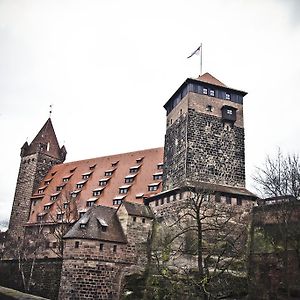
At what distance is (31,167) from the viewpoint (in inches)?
2218

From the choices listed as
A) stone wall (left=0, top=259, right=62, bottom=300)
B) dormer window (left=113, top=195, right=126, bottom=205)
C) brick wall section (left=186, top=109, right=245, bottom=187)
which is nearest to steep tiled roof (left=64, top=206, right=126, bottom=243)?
stone wall (left=0, top=259, right=62, bottom=300)

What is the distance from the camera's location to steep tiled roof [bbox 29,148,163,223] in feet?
138

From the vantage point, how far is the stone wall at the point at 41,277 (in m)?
32.8

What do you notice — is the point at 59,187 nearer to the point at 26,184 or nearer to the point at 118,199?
the point at 26,184

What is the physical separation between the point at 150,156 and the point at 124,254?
54.1 ft

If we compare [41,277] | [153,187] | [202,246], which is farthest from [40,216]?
[202,246]

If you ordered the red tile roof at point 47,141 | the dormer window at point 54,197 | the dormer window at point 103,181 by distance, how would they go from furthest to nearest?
1. the red tile roof at point 47,141
2. the dormer window at point 54,197
3. the dormer window at point 103,181

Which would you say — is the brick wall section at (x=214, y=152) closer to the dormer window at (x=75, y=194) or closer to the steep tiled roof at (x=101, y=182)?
the steep tiled roof at (x=101, y=182)

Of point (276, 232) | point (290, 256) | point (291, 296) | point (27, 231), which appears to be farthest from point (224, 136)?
point (27, 231)

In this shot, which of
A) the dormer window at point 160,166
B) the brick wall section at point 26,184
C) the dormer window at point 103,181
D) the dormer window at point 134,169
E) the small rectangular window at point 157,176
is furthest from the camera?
the brick wall section at point 26,184

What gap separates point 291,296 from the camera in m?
24.1

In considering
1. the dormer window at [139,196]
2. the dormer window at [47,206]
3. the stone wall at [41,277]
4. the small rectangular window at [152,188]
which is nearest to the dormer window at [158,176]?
the small rectangular window at [152,188]

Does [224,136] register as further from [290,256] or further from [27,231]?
[27,231]

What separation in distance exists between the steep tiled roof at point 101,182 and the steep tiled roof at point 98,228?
7.98 m
